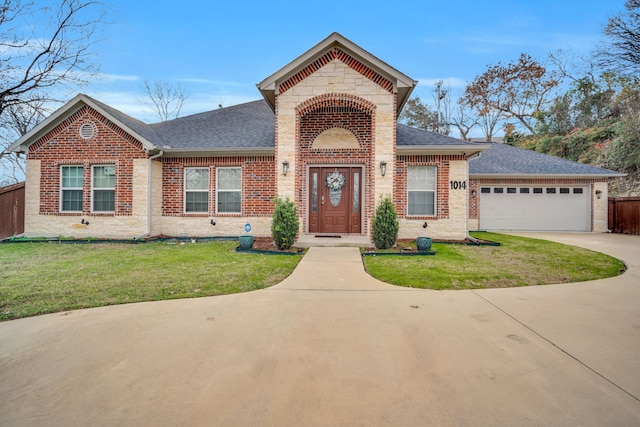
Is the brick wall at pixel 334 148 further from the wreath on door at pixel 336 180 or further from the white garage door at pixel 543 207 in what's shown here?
the white garage door at pixel 543 207

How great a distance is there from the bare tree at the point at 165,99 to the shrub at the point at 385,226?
24.8 m

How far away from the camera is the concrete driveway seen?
2.03 meters

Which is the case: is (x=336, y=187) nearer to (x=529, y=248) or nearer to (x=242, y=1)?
(x=529, y=248)

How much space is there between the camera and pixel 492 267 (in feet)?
21.4

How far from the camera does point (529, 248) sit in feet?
29.8

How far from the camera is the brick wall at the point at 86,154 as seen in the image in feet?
34.5

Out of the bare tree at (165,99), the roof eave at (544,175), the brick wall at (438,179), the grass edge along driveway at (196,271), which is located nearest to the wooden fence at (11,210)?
the grass edge along driveway at (196,271)

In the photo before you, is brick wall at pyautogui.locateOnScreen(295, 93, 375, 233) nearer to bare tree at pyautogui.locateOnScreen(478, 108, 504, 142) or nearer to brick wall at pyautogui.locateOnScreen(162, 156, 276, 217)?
brick wall at pyautogui.locateOnScreen(162, 156, 276, 217)

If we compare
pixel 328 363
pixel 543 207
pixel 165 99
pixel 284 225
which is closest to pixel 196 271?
pixel 284 225

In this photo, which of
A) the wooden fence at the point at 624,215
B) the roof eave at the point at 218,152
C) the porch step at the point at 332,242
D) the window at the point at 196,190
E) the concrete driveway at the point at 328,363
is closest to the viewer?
the concrete driveway at the point at 328,363

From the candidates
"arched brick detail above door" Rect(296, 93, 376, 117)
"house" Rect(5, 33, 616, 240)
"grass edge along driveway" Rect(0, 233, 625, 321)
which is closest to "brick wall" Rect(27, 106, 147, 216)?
"house" Rect(5, 33, 616, 240)

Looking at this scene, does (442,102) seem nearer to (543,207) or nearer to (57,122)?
(543,207)

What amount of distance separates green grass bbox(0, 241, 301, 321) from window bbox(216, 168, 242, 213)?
244 cm

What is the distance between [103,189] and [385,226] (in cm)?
972
